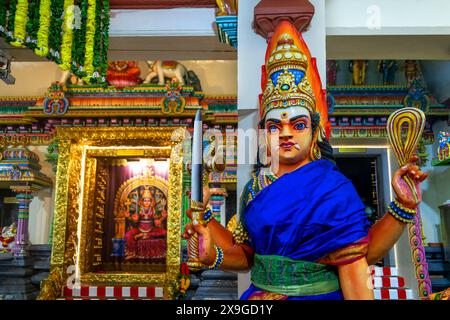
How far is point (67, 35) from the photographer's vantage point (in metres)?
2.74

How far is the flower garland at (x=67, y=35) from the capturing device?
8.90ft

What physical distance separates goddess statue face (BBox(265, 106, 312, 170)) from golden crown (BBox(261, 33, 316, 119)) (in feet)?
0.12

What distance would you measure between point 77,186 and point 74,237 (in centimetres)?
74

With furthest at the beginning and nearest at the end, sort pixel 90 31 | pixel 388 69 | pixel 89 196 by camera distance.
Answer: pixel 89 196
pixel 388 69
pixel 90 31

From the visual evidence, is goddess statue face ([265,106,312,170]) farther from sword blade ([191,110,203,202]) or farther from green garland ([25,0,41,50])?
green garland ([25,0,41,50])

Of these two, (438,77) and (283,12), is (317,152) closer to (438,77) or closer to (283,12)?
(283,12)

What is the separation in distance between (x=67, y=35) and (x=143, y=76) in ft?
11.3

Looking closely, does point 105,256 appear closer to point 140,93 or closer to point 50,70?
point 140,93

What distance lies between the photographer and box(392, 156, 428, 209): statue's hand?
1.34 metres

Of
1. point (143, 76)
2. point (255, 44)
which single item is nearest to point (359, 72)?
point (143, 76)

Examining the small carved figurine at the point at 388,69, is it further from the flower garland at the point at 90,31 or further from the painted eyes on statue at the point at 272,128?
the painted eyes on statue at the point at 272,128

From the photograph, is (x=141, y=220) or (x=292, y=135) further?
(x=141, y=220)

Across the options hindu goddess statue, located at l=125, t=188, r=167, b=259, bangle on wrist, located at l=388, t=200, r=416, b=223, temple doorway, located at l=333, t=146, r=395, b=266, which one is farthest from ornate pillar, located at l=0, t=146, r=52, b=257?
bangle on wrist, located at l=388, t=200, r=416, b=223

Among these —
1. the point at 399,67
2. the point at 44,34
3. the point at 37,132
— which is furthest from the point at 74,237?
the point at 399,67
